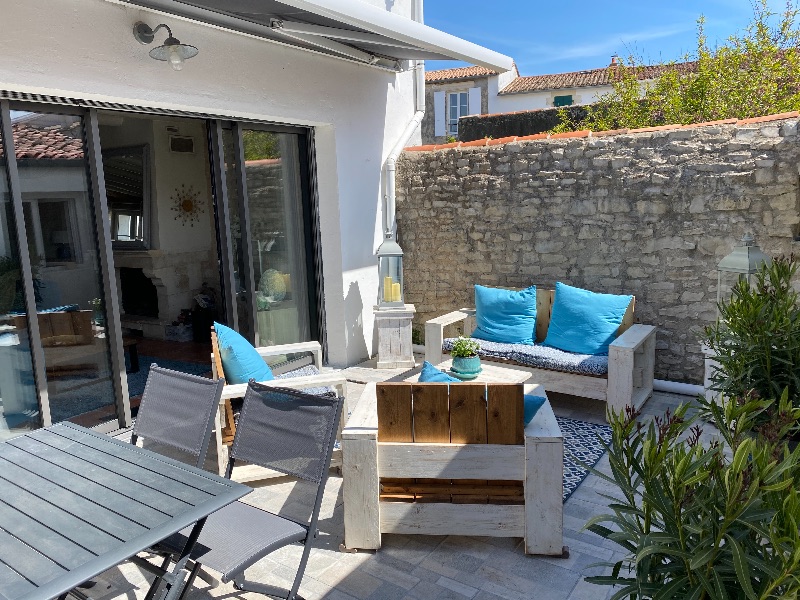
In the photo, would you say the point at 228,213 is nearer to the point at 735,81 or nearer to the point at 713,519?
the point at 713,519

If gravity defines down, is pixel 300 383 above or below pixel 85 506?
below

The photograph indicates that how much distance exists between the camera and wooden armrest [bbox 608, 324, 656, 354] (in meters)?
5.07

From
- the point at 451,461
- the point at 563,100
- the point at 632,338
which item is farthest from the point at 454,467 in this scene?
the point at 563,100

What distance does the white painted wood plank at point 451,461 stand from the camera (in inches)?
127

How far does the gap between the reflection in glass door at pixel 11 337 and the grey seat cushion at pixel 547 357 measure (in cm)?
392

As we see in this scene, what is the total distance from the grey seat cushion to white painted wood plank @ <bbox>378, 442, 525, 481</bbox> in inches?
93.0

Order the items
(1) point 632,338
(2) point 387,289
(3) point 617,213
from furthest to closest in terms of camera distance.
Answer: (2) point 387,289 < (3) point 617,213 < (1) point 632,338

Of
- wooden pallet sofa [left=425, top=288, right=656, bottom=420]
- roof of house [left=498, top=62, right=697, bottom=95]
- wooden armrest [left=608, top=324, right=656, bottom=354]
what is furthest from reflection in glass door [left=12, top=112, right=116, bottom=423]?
roof of house [left=498, top=62, right=697, bottom=95]

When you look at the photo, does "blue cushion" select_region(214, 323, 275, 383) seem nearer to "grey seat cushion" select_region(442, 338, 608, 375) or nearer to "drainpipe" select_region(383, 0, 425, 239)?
"grey seat cushion" select_region(442, 338, 608, 375)

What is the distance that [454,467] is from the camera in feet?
10.7

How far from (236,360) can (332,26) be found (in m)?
2.97

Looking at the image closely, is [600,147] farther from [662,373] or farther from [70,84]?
[70,84]

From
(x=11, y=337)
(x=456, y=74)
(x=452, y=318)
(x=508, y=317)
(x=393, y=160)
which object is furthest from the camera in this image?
(x=456, y=74)

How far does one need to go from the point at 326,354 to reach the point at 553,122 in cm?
802
